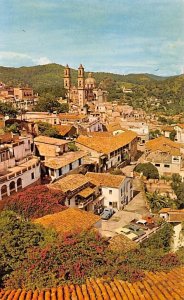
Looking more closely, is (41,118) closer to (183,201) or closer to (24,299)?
(183,201)

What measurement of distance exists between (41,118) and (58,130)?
4.05 meters

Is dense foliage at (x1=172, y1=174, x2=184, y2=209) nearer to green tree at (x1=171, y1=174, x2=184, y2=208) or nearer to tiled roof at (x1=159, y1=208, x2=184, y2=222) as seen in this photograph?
green tree at (x1=171, y1=174, x2=184, y2=208)

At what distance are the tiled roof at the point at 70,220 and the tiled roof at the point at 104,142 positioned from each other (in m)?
9.61

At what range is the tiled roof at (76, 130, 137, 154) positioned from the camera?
21609mm

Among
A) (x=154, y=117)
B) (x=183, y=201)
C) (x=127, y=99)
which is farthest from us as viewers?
(x=127, y=99)

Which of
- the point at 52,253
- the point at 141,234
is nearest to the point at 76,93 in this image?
the point at 141,234

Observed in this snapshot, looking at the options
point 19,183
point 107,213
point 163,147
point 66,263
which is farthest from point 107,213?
point 66,263

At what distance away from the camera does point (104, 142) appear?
2297 cm

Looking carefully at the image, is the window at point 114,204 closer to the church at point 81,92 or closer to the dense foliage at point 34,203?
the dense foliage at point 34,203

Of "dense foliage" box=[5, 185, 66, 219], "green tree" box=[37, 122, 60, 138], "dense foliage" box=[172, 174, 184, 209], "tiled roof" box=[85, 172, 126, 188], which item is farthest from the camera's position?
"green tree" box=[37, 122, 60, 138]

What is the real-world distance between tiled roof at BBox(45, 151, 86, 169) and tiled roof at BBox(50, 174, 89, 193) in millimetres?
695

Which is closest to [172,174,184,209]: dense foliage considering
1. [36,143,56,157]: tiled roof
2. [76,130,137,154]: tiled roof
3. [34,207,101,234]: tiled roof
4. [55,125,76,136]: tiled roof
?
[76,130,137,154]: tiled roof

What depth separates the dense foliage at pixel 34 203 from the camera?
41.0ft

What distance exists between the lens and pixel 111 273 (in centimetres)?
468
